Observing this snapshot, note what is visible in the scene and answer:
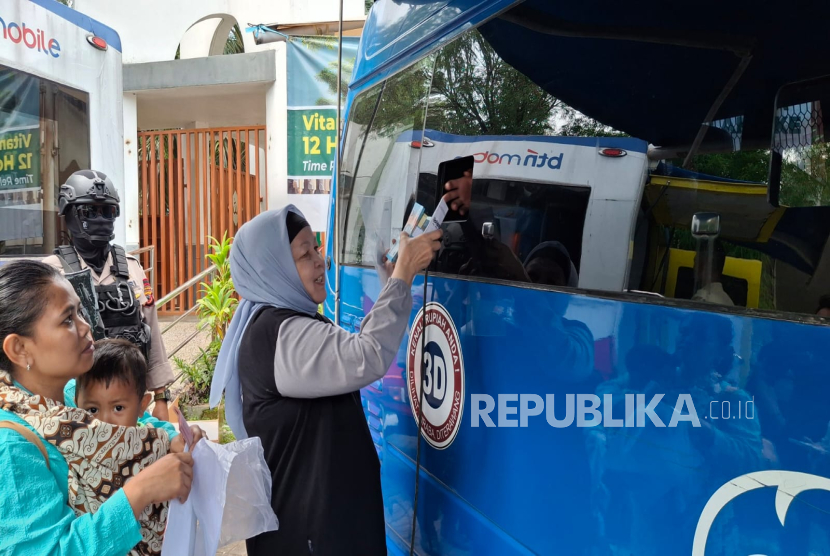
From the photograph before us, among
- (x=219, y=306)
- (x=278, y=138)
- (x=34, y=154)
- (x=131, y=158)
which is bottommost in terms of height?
(x=219, y=306)

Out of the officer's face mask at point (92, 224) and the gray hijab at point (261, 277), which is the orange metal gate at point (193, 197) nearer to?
the officer's face mask at point (92, 224)

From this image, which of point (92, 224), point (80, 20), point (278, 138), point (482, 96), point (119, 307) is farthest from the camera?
point (278, 138)

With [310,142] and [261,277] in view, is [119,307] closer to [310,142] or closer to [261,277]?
[261,277]

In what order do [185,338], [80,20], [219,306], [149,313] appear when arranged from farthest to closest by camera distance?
[185,338]
[219,306]
[80,20]
[149,313]

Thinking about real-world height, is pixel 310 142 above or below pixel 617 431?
above

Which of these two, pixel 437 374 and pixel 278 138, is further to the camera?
pixel 278 138

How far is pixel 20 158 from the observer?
4.76 metres

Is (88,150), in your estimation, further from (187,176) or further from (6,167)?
(187,176)

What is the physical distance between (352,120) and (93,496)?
2.11 meters

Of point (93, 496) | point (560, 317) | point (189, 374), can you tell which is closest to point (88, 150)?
point (189, 374)

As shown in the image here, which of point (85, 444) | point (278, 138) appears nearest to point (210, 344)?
point (278, 138)

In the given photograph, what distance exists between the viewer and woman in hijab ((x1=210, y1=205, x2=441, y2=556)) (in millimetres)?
1819

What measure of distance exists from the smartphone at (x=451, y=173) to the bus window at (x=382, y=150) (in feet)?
0.67

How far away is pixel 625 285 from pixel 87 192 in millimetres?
2724
